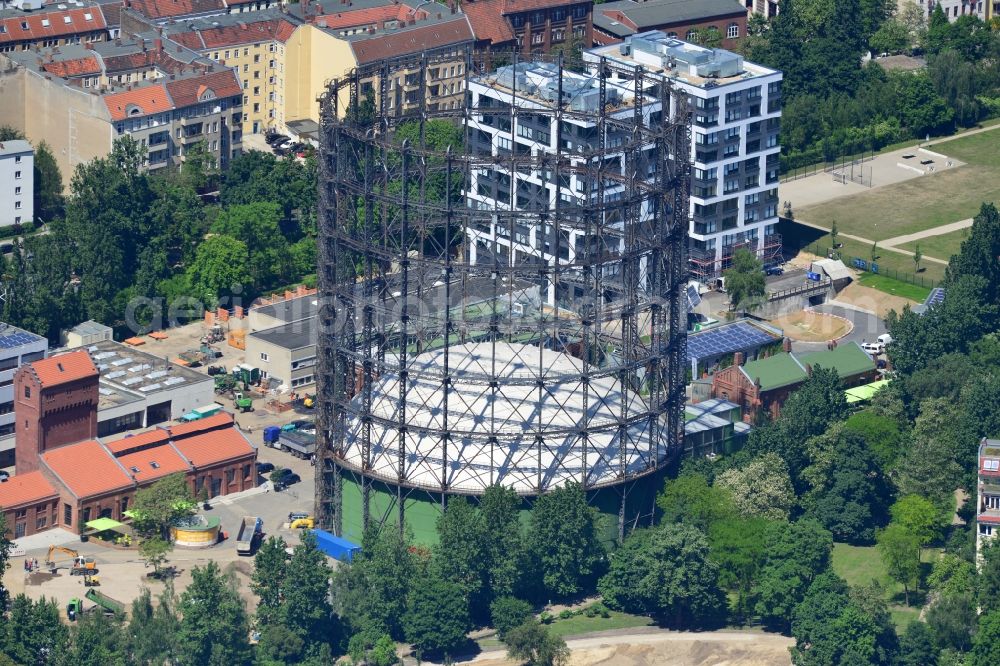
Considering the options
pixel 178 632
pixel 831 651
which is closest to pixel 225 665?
pixel 178 632

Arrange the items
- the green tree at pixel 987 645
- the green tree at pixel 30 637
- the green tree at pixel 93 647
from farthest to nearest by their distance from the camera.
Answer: the green tree at pixel 30 637 → the green tree at pixel 987 645 → the green tree at pixel 93 647

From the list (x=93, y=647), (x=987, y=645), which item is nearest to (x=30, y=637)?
(x=93, y=647)

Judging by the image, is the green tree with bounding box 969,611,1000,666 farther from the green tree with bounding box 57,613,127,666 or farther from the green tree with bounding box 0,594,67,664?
the green tree with bounding box 0,594,67,664

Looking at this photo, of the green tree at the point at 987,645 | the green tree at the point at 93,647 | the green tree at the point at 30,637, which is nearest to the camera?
the green tree at the point at 93,647

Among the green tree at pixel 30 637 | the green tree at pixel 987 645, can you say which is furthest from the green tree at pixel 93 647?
the green tree at pixel 987 645

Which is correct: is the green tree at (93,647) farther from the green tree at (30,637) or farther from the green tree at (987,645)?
the green tree at (987,645)

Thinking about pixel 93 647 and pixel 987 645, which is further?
pixel 987 645

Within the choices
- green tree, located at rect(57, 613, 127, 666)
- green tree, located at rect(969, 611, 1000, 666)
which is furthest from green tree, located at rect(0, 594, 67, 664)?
green tree, located at rect(969, 611, 1000, 666)

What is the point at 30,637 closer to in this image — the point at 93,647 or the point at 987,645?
the point at 93,647

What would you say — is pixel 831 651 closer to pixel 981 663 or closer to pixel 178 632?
pixel 981 663
